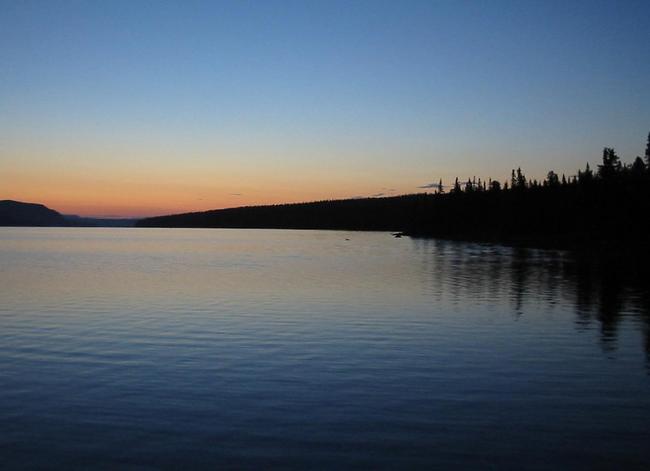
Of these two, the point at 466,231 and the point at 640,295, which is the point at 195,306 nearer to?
the point at 640,295

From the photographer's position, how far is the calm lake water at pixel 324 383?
10852mm

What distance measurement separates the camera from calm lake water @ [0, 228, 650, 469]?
10852 millimetres

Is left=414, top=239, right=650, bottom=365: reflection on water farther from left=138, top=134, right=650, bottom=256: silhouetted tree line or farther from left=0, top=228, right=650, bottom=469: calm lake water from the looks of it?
left=138, top=134, right=650, bottom=256: silhouetted tree line

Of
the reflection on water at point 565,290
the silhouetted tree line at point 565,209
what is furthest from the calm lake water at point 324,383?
the silhouetted tree line at point 565,209

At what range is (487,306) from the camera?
32594 millimetres

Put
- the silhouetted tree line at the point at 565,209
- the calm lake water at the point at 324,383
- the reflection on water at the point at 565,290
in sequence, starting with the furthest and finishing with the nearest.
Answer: the silhouetted tree line at the point at 565,209 → the reflection on water at the point at 565,290 → the calm lake water at the point at 324,383

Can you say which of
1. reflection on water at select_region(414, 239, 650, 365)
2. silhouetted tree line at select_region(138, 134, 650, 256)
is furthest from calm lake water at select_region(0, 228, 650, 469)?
silhouetted tree line at select_region(138, 134, 650, 256)

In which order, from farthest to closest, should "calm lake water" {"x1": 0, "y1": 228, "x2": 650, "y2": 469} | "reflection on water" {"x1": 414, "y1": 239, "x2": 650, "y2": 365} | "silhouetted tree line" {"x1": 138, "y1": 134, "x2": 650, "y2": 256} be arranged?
"silhouetted tree line" {"x1": 138, "y1": 134, "x2": 650, "y2": 256}
"reflection on water" {"x1": 414, "y1": 239, "x2": 650, "y2": 365}
"calm lake water" {"x1": 0, "y1": 228, "x2": 650, "y2": 469}

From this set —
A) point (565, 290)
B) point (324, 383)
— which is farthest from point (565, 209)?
point (324, 383)

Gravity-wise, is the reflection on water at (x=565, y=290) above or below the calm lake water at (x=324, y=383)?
below

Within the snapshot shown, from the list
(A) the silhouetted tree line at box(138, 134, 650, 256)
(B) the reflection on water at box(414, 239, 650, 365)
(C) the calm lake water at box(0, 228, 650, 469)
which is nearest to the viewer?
(C) the calm lake water at box(0, 228, 650, 469)

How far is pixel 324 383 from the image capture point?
1585cm

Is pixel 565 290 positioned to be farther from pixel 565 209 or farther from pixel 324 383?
pixel 565 209

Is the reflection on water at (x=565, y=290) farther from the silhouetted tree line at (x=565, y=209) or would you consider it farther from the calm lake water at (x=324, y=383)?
the silhouetted tree line at (x=565, y=209)
